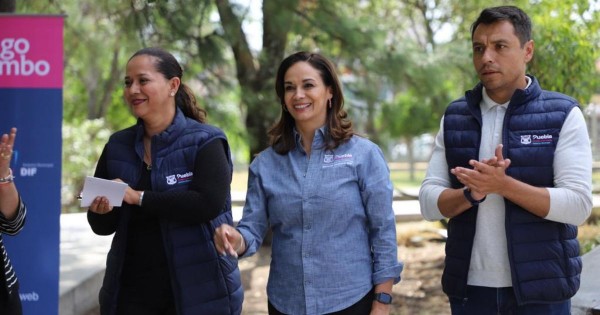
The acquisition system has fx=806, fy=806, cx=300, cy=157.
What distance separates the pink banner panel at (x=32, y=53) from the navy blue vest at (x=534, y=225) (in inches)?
125

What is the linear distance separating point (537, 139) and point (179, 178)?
1.31 metres

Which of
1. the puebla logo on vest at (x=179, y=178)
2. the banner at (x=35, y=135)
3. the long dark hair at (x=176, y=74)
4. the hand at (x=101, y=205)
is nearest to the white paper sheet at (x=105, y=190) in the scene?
the hand at (x=101, y=205)

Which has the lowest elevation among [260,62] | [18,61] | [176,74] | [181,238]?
[181,238]

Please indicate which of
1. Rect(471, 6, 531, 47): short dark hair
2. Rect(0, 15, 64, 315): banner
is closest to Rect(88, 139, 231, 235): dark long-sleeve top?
Rect(471, 6, 531, 47): short dark hair

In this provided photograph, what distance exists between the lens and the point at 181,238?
9.85 ft

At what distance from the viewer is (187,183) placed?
3.05 metres

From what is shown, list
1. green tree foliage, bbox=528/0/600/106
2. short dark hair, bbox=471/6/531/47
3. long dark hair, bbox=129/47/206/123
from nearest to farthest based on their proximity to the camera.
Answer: short dark hair, bbox=471/6/531/47 → long dark hair, bbox=129/47/206/123 → green tree foliage, bbox=528/0/600/106

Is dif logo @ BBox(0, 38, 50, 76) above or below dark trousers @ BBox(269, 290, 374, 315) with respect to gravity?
above

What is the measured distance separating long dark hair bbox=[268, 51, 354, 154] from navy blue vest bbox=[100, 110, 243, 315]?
247 mm

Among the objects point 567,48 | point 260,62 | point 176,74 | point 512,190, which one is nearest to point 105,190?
point 176,74

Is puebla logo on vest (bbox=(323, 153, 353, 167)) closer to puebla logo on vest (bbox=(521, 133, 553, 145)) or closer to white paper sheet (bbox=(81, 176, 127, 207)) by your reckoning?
puebla logo on vest (bbox=(521, 133, 553, 145))

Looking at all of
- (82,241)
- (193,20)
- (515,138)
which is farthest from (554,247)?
(82,241)

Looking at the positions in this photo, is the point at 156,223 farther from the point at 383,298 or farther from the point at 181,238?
the point at 383,298

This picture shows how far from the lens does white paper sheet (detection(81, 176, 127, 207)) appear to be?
2.86m
